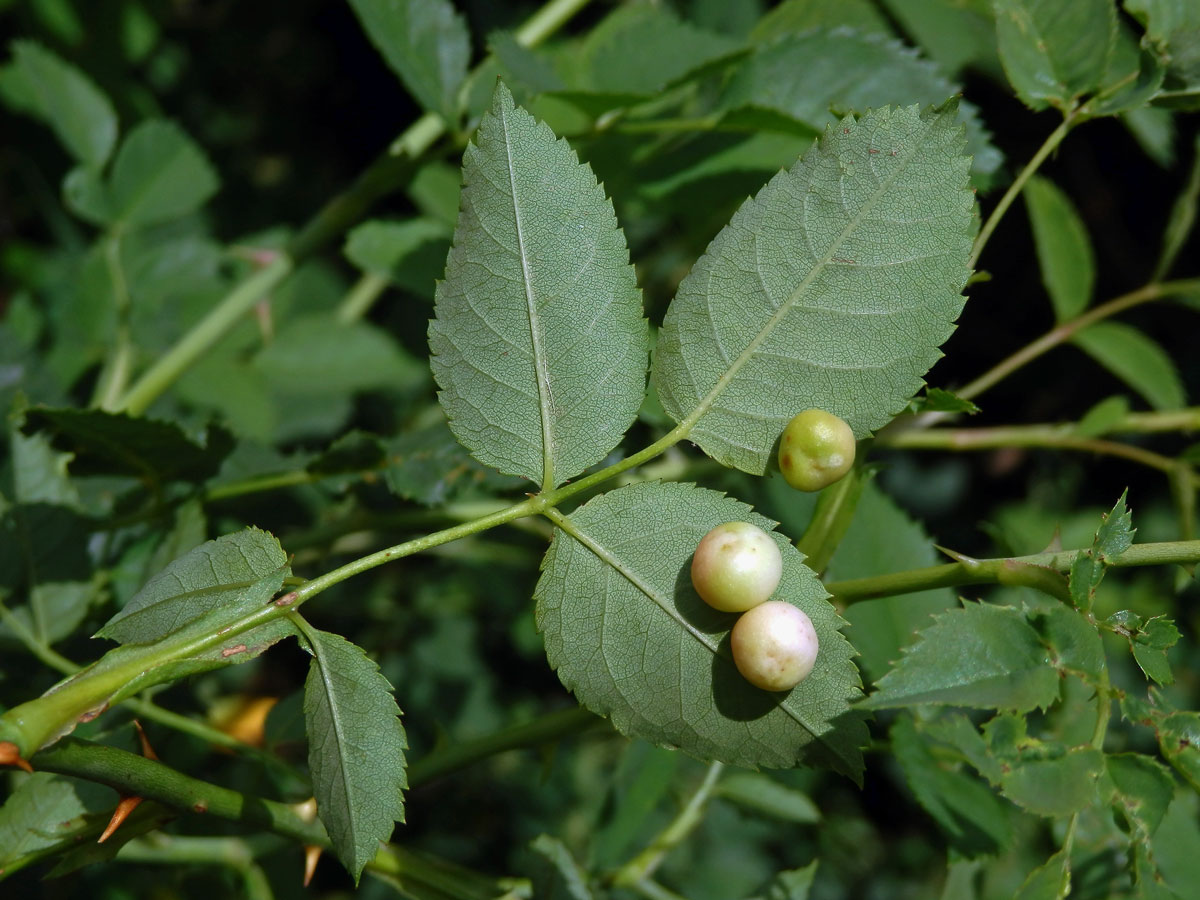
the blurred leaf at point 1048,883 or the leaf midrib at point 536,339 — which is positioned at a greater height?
the leaf midrib at point 536,339

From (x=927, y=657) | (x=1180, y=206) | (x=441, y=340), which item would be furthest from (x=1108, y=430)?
(x=441, y=340)

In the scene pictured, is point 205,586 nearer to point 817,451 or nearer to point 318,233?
point 817,451

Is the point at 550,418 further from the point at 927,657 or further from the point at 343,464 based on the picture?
the point at 343,464

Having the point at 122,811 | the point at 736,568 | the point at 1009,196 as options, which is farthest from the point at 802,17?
the point at 122,811

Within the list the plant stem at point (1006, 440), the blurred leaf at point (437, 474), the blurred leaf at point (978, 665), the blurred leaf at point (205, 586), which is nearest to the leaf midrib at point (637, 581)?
the blurred leaf at point (978, 665)

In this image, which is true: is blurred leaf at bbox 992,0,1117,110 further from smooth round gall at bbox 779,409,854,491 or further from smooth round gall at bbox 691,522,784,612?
smooth round gall at bbox 691,522,784,612

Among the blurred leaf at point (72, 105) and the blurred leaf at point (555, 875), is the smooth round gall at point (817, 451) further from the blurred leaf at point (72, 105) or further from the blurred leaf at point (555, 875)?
the blurred leaf at point (72, 105)
